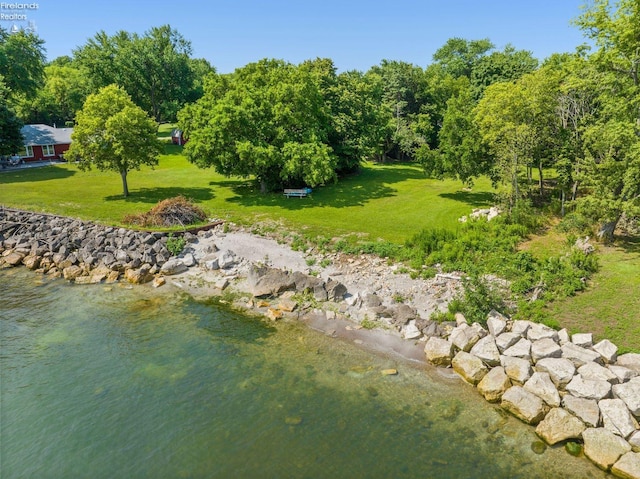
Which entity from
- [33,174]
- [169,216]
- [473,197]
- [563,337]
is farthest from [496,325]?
[33,174]

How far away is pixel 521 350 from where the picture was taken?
49.9 feet

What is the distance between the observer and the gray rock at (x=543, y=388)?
526 inches

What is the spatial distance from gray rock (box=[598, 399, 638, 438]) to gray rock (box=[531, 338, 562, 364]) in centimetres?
211

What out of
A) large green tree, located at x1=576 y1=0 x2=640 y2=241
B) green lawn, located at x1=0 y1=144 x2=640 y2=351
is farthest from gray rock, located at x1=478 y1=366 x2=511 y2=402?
large green tree, located at x1=576 y1=0 x2=640 y2=241

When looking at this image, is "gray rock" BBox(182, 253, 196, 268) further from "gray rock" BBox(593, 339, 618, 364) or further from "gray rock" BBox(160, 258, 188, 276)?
"gray rock" BBox(593, 339, 618, 364)

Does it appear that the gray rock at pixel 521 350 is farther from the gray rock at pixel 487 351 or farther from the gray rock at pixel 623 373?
the gray rock at pixel 623 373

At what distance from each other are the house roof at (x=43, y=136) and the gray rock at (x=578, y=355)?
6278cm

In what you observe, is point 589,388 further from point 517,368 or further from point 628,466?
point 628,466

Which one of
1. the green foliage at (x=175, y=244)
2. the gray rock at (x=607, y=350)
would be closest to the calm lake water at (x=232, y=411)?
the gray rock at (x=607, y=350)

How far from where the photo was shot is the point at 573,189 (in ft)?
85.0

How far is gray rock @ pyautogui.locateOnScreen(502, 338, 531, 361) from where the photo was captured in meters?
15.1

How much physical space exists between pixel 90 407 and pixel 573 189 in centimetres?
2673

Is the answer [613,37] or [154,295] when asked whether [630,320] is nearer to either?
[613,37]

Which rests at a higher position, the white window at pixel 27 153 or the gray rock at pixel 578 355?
the white window at pixel 27 153
